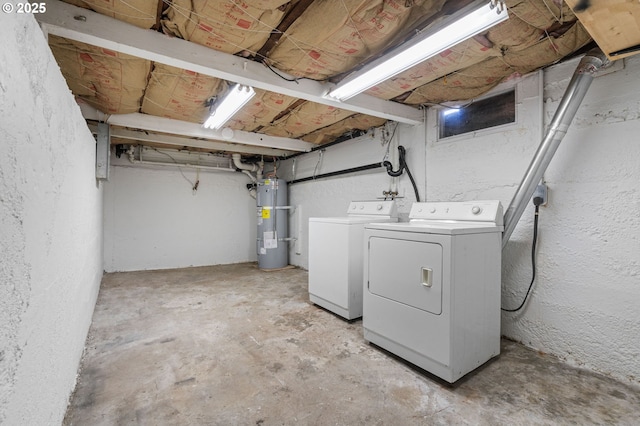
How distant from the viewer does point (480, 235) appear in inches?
78.5

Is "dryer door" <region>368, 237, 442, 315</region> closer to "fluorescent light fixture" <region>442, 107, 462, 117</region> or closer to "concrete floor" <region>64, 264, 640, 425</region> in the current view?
"concrete floor" <region>64, 264, 640, 425</region>

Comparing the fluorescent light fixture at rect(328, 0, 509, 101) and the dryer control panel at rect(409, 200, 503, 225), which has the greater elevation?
the fluorescent light fixture at rect(328, 0, 509, 101)

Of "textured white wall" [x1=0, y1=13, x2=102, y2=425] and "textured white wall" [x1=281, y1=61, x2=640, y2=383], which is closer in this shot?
"textured white wall" [x1=0, y1=13, x2=102, y2=425]

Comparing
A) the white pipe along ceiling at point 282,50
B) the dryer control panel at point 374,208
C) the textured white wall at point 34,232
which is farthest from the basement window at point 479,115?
the textured white wall at point 34,232

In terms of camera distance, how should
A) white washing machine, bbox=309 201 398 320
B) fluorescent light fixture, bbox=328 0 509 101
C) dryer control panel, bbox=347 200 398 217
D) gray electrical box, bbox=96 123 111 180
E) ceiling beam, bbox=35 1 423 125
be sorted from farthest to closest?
dryer control panel, bbox=347 200 398 217 < gray electrical box, bbox=96 123 111 180 < white washing machine, bbox=309 201 398 320 < ceiling beam, bbox=35 1 423 125 < fluorescent light fixture, bbox=328 0 509 101

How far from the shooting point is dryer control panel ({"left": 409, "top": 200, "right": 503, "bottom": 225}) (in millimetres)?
2180

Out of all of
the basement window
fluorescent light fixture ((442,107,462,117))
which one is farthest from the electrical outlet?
fluorescent light fixture ((442,107,462,117))

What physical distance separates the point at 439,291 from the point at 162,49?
7.48 ft

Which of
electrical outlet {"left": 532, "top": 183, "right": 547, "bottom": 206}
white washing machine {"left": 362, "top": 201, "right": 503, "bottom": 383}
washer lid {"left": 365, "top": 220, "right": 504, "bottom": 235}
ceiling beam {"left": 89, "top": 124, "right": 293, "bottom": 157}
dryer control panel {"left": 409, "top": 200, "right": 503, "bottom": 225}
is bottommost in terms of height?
white washing machine {"left": 362, "top": 201, "right": 503, "bottom": 383}

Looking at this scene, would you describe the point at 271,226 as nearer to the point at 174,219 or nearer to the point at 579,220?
the point at 174,219

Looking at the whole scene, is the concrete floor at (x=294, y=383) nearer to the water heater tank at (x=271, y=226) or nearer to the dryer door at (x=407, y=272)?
the dryer door at (x=407, y=272)

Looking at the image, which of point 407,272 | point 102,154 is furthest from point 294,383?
point 102,154

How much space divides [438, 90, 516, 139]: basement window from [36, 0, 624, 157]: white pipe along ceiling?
0.14m

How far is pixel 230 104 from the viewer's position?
274cm
